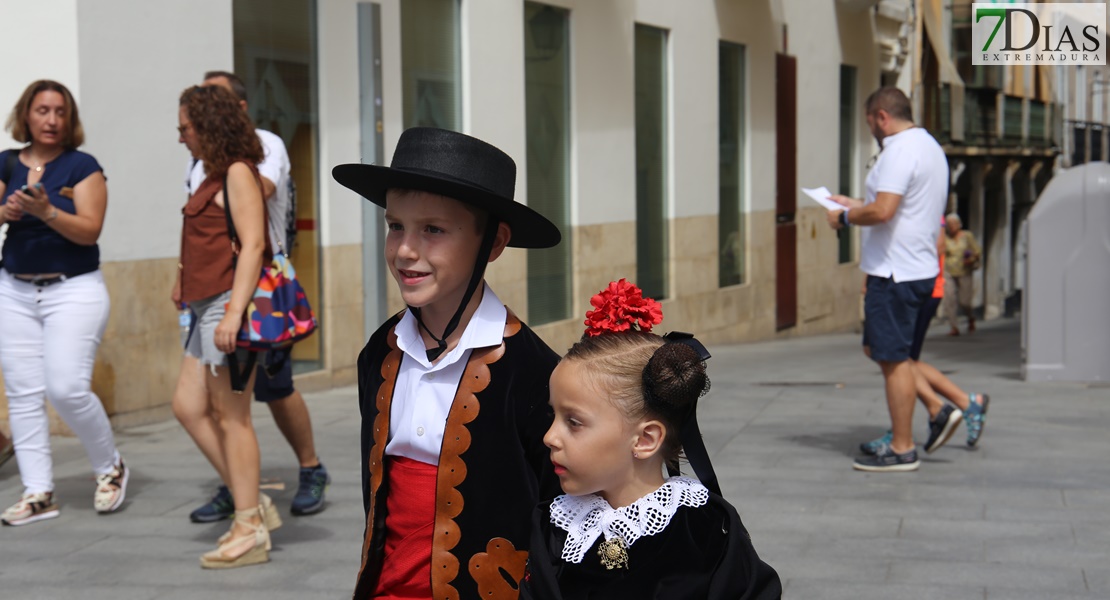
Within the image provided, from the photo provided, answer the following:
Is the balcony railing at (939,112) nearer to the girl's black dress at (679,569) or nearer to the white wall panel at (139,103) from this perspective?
the white wall panel at (139,103)

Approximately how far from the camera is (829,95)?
23.8 m

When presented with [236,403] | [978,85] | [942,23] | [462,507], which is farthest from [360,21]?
[978,85]

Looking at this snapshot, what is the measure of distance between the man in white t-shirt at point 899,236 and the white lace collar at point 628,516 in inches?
188

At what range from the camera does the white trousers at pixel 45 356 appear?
20.4 feet

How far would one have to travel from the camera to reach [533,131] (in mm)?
14328

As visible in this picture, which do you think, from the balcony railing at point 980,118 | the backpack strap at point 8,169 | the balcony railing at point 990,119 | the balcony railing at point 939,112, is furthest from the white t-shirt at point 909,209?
the balcony railing at point 980,118

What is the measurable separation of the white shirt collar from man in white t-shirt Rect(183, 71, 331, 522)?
2.86 m

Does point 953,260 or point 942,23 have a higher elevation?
point 942,23

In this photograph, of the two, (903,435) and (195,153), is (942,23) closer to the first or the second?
(903,435)

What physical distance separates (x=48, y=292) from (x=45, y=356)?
27 cm

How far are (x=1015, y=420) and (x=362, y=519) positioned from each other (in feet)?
15.5

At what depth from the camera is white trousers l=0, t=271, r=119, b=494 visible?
620cm

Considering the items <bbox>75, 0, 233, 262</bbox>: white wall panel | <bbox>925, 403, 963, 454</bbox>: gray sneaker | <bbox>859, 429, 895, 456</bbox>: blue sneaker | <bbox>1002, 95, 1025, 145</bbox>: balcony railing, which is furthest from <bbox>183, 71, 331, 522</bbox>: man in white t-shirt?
<bbox>1002, 95, 1025, 145</bbox>: balcony railing

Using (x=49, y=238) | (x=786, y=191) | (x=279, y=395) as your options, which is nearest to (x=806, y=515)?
(x=279, y=395)
